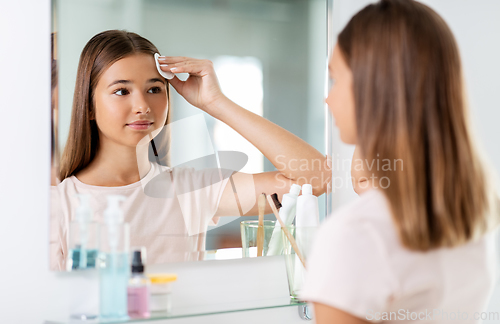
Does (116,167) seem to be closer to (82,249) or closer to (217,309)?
(82,249)

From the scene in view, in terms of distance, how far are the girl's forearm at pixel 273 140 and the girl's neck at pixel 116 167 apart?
20 cm

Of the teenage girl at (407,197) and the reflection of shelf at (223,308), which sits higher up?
the teenage girl at (407,197)

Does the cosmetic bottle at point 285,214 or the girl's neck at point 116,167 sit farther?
the cosmetic bottle at point 285,214

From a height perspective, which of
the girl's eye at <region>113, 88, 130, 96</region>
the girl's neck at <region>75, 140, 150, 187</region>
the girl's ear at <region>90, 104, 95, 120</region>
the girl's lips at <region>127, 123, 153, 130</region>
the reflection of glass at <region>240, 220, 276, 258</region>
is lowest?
the reflection of glass at <region>240, 220, 276, 258</region>

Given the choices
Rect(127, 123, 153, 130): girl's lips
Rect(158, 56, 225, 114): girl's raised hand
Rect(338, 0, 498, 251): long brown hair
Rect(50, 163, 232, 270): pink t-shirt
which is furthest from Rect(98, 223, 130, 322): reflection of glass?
Rect(338, 0, 498, 251): long brown hair

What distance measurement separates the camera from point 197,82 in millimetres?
Result: 1031

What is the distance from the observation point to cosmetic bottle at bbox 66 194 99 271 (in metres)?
0.90

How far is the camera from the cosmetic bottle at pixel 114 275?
2.72 ft

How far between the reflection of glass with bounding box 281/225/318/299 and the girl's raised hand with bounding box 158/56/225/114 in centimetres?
35

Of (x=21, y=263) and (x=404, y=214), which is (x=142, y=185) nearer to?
(x=21, y=263)

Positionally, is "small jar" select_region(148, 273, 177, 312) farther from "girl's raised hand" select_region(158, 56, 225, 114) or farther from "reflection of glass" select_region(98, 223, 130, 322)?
"girl's raised hand" select_region(158, 56, 225, 114)

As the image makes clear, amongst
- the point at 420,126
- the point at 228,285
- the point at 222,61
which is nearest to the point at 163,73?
the point at 222,61

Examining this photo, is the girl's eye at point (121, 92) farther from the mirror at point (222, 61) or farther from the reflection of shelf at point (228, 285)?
the reflection of shelf at point (228, 285)

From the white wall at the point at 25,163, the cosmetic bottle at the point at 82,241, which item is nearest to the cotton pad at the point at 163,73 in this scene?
the white wall at the point at 25,163
